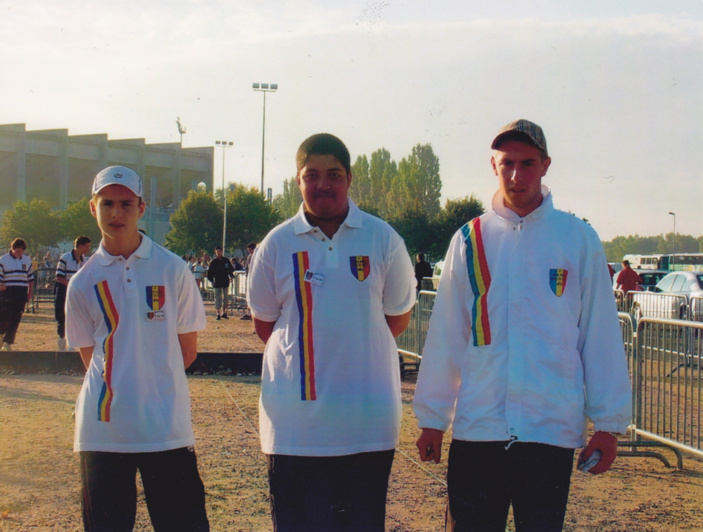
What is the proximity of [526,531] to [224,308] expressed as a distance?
20.2 meters

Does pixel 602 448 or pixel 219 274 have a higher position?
pixel 219 274

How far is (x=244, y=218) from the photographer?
65875 millimetres

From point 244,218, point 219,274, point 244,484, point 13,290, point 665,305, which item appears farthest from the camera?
point 244,218

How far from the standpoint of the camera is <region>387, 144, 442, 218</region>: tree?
9125cm

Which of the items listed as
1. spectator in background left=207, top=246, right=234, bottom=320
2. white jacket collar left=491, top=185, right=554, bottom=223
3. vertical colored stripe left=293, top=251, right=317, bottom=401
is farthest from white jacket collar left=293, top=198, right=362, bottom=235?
spectator in background left=207, top=246, right=234, bottom=320

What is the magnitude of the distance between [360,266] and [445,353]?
1.53 ft

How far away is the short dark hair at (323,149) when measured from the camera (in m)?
3.09

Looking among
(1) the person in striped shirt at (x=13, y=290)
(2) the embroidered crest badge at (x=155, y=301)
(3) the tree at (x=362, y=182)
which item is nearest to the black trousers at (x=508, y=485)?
(2) the embroidered crest badge at (x=155, y=301)

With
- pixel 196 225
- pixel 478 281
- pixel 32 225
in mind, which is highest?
pixel 196 225

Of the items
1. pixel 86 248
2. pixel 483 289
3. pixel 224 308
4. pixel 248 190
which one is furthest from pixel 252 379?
pixel 248 190

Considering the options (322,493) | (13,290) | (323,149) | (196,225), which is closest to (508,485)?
(322,493)

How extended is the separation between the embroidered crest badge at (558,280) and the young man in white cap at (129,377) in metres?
1.61

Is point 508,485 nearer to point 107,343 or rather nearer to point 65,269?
point 107,343

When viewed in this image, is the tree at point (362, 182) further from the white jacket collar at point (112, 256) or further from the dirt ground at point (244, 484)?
the white jacket collar at point (112, 256)
